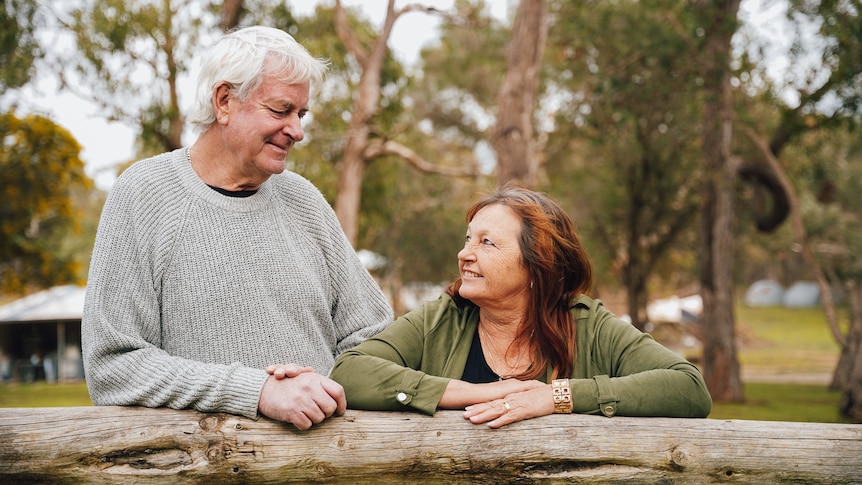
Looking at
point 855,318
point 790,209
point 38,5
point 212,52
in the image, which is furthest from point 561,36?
point 212,52

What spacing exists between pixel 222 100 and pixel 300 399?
102 centimetres

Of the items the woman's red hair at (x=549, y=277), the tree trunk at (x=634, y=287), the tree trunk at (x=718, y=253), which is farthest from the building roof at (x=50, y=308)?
the woman's red hair at (x=549, y=277)

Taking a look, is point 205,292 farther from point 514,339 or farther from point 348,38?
point 348,38

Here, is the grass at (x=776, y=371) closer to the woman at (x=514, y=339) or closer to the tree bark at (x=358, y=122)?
the tree bark at (x=358, y=122)

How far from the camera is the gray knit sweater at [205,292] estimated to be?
2387 mm

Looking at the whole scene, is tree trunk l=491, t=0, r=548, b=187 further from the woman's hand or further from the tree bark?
the woman's hand

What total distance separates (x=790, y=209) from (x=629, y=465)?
13.6m

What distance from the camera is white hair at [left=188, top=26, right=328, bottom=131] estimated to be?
2.64 meters

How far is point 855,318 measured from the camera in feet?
42.8

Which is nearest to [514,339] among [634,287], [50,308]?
[634,287]

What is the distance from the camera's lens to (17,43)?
13164 mm

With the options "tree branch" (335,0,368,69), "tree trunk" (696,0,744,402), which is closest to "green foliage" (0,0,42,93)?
"tree branch" (335,0,368,69)

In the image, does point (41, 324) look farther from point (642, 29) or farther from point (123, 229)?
point (123, 229)

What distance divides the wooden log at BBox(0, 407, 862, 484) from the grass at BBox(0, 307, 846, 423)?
6269 mm
